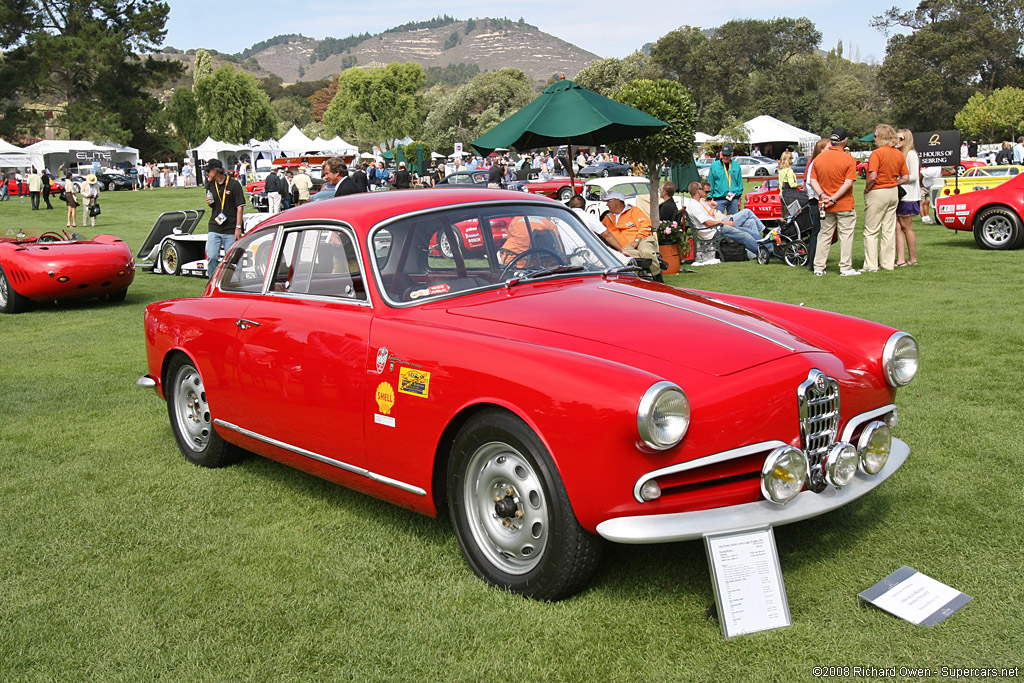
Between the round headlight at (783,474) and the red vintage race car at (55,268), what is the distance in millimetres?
10852

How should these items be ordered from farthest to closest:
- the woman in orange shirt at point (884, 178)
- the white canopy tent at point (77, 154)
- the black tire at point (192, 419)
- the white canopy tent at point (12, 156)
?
the white canopy tent at point (77, 154), the white canopy tent at point (12, 156), the woman in orange shirt at point (884, 178), the black tire at point (192, 419)

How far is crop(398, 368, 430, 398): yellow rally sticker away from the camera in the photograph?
3.83 metres

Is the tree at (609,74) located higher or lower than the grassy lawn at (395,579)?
higher

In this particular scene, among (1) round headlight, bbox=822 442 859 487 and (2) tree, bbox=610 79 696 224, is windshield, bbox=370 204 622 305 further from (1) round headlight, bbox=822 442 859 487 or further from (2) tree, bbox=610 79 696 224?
(2) tree, bbox=610 79 696 224

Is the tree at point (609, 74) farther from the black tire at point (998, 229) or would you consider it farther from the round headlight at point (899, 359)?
the round headlight at point (899, 359)

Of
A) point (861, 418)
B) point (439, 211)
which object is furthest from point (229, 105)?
point (861, 418)

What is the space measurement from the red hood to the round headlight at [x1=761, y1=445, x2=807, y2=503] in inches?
14.6

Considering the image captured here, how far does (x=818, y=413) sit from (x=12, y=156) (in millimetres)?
62833

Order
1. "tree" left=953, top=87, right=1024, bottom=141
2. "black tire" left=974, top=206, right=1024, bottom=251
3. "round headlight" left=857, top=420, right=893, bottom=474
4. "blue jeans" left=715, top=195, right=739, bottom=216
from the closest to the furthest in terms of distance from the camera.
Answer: "round headlight" left=857, top=420, right=893, bottom=474 < "black tire" left=974, top=206, right=1024, bottom=251 < "blue jeans" left=715, top=195, right=739, bottom=216 < "tree" left=953, top=87, right=1024, bottom=141

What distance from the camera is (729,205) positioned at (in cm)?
1834

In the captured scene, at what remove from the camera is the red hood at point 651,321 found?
3584mm

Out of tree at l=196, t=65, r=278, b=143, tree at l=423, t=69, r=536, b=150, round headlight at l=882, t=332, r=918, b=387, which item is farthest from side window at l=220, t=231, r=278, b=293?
tree at l=423, t=69, r=536, b=150

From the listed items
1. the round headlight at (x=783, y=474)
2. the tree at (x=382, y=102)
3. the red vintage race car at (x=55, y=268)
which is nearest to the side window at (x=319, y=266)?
the round headlight at (x=783, y=474)

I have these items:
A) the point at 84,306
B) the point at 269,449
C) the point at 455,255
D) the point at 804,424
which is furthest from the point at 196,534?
the point at 84,306
